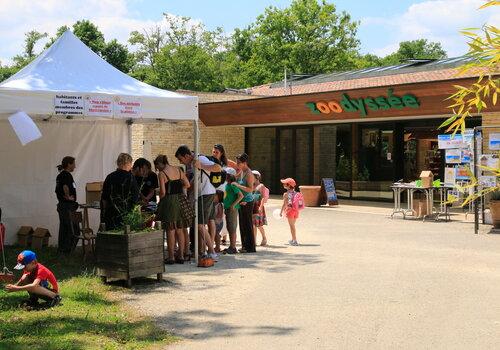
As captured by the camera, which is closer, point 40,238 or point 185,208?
point 185,208

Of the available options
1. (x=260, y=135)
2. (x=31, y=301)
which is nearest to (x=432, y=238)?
(x=31, y=301)

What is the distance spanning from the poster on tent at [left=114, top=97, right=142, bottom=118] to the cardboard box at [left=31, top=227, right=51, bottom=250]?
10.9 ft

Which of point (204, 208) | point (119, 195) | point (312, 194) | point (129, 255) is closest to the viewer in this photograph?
point (129, 255)

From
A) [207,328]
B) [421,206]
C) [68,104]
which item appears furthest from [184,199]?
[421,206]

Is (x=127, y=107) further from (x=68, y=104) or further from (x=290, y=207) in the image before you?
(x=290, y=207)

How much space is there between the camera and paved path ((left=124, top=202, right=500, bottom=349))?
19.7 ft

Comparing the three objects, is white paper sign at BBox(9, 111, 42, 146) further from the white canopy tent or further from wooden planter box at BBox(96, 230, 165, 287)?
wooden planter box at BBox(96, 230, 165, 287)

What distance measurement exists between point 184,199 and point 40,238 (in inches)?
131

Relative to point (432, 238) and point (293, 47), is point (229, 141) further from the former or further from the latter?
point (293, 47)

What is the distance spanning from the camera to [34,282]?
687cm

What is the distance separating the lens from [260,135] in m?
27.0

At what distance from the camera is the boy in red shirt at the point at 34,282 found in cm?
684

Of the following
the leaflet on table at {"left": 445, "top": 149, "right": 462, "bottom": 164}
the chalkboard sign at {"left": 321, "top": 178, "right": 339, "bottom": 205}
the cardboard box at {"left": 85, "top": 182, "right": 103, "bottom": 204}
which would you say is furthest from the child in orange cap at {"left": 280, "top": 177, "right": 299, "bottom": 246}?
the chalkboard sign at {"left": 321, "top": 178, "right": 339, "bottom": 205}

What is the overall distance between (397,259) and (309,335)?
4921 millimetres
